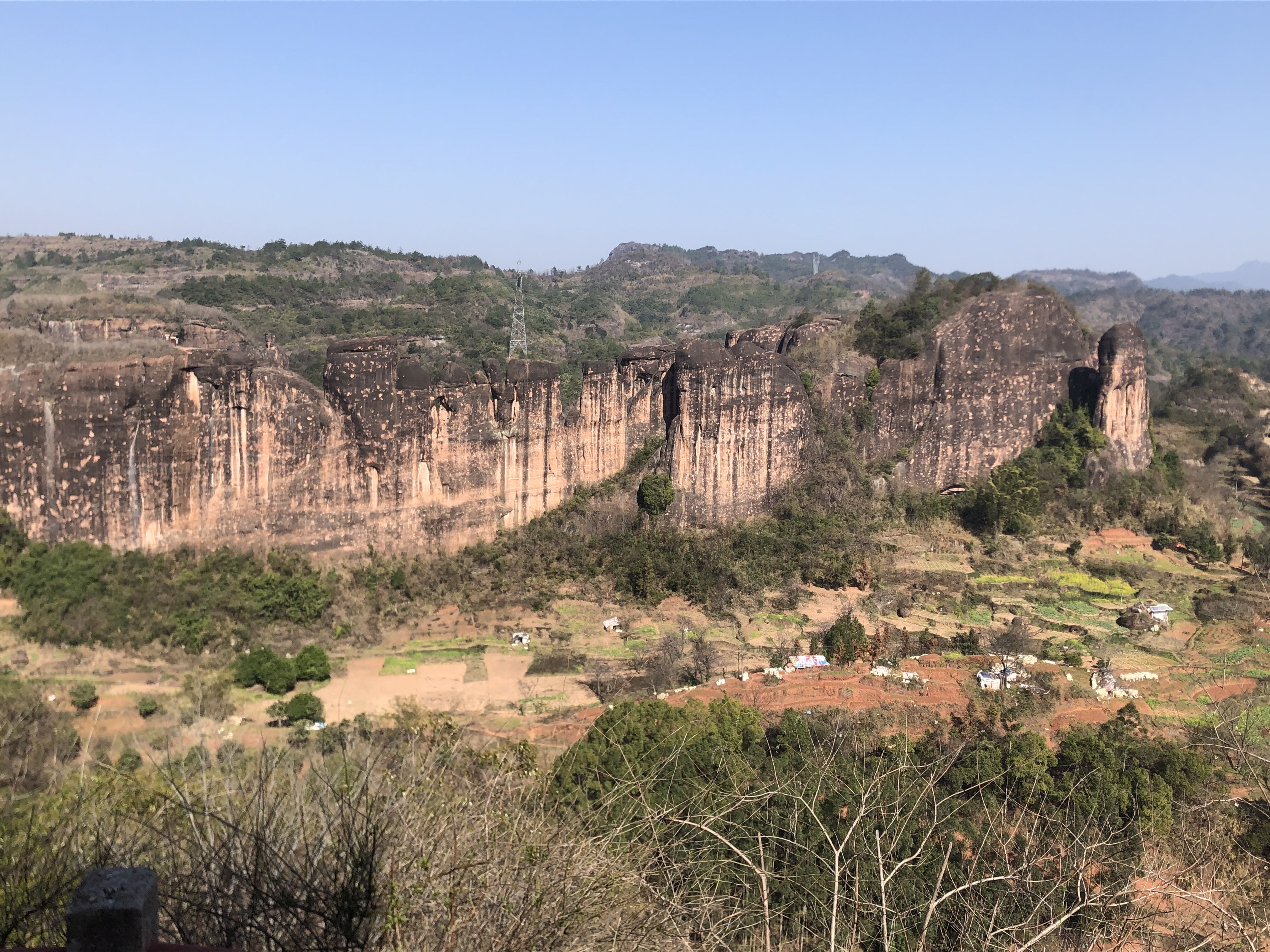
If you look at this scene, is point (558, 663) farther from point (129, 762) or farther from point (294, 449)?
point (129, 762)

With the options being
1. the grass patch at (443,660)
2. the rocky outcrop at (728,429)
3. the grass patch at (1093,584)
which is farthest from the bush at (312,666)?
the grass patch at (1093,584)

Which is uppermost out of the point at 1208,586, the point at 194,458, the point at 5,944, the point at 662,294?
the point at 662,294

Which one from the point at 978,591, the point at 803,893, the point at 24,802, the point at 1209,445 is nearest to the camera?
the point at 803,893

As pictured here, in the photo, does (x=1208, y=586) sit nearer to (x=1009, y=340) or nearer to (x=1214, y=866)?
(x=1009, y=340)

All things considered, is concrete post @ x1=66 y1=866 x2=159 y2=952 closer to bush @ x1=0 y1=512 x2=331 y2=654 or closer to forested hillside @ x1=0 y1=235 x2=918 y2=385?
bush @ x1=0 y1=512 x2=331 y2=654

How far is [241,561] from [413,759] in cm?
1315

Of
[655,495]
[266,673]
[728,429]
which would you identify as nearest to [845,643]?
[655,495]

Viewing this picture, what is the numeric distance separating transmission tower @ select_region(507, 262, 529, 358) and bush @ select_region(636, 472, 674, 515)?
22756 mm

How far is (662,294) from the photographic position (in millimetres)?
89188

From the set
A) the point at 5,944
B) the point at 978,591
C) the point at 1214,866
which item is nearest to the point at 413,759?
the point at 5,944

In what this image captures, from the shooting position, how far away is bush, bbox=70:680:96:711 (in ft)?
50.2

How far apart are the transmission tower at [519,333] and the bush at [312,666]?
97.9ft

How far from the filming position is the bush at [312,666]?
1712cm

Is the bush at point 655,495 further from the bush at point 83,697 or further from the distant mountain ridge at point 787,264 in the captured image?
the distant mountain ridge at point 787,264
